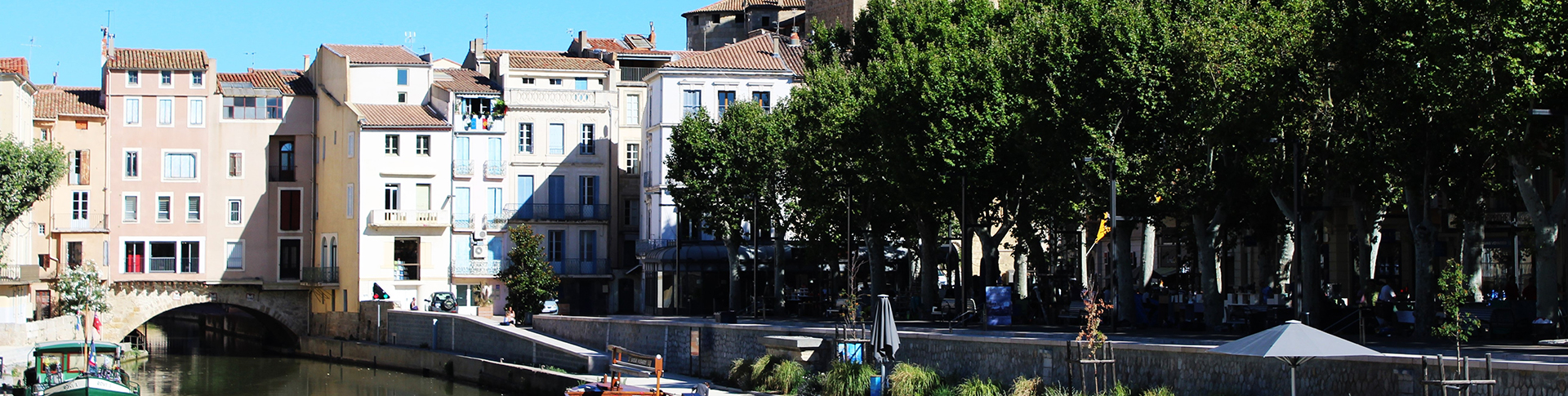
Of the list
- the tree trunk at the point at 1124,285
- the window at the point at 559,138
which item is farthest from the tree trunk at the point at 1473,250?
the window at the point at 559,138

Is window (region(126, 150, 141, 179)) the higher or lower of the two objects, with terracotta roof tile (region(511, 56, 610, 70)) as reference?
lower

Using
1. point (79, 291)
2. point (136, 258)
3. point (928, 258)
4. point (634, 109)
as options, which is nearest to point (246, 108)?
point (136, 258)

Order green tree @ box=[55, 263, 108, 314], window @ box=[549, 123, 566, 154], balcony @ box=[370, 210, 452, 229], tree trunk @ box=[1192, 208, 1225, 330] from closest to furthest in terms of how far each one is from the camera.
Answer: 1. tree trunk @ box=[1192, 208, 1225, 330]
2. green tree @ box=[55, 263, 108, 314]
3. balcony @ box=[370, 210, 452, 229]
4. window @ box=[549, 123, 566, 154]

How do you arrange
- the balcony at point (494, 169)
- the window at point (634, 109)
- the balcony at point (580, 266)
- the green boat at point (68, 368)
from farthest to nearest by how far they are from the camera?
the window at point (634, 109) → the balcony at point (580, 266) → the balcony at point (494, 169) → the green boat at point (68, 368)

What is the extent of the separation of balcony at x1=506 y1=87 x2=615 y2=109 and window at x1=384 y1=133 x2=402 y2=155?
488 centimetres

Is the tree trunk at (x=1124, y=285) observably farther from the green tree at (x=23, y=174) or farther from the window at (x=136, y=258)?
the window at (x=136, y=258)

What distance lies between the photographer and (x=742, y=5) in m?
98.3

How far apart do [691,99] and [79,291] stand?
2413cm

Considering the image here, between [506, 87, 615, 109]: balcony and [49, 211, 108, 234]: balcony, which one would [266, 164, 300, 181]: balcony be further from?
[506, 87, 615, 109]: balcony

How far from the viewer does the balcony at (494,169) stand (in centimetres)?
6825

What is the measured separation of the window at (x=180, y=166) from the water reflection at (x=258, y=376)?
747cm

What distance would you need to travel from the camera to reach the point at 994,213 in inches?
1903

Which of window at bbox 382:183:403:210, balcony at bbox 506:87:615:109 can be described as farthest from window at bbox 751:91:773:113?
window at bbox 382:183:403:210

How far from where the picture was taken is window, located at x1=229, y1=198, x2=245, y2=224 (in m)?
70.2
